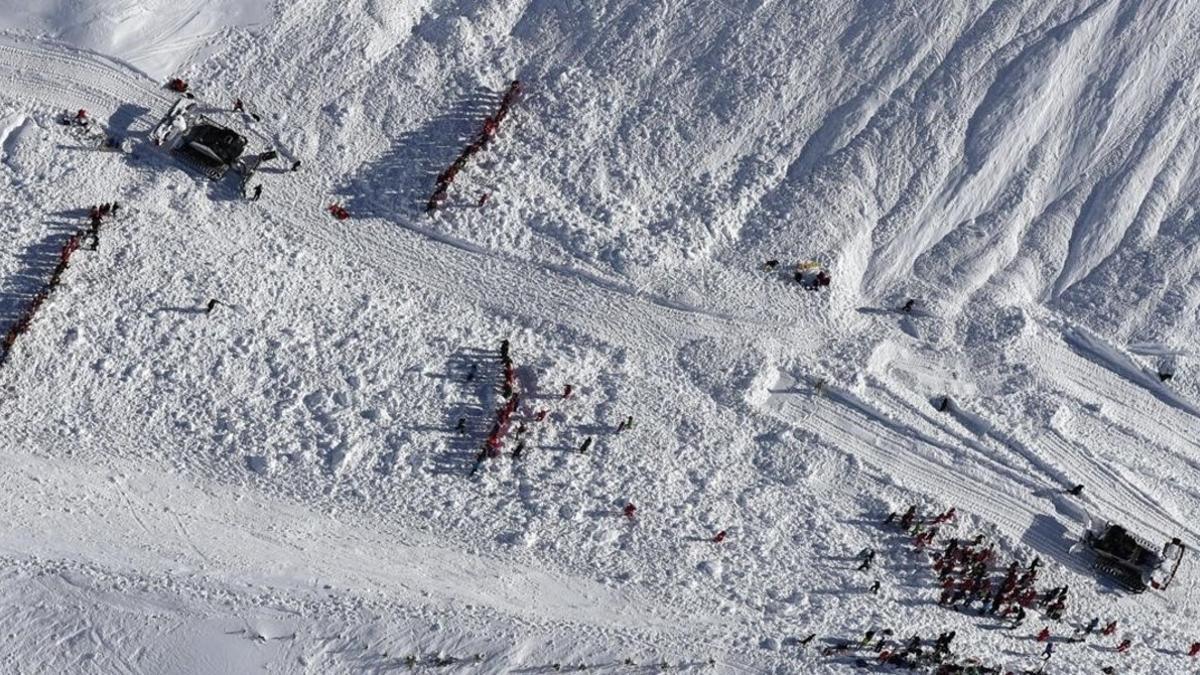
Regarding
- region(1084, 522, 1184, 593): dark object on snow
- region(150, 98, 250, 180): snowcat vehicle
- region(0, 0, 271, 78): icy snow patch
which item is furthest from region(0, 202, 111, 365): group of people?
region(1084, 522, 1184, 593): dark object on snow

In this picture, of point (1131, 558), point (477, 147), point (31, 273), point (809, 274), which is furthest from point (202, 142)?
point (1131, 558)

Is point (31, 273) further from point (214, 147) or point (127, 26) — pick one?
point (127, 26)

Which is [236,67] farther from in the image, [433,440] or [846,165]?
[846,165]

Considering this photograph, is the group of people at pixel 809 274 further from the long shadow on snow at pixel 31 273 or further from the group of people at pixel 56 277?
the long shadow on snow at pixel 31 273

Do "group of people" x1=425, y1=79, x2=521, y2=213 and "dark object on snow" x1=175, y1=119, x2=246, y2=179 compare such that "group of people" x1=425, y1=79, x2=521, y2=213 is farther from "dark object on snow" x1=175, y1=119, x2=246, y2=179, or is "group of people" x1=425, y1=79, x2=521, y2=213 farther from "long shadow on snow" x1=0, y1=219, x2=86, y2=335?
"long shadow on snow" x1=0, y1=219, x2=86, y2=335

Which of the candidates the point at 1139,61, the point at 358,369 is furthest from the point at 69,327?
the point at 1139,61

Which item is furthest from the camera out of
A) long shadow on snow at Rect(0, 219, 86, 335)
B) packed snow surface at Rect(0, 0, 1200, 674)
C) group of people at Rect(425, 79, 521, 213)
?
group of people at Rect(425, 79, 521, 213)
